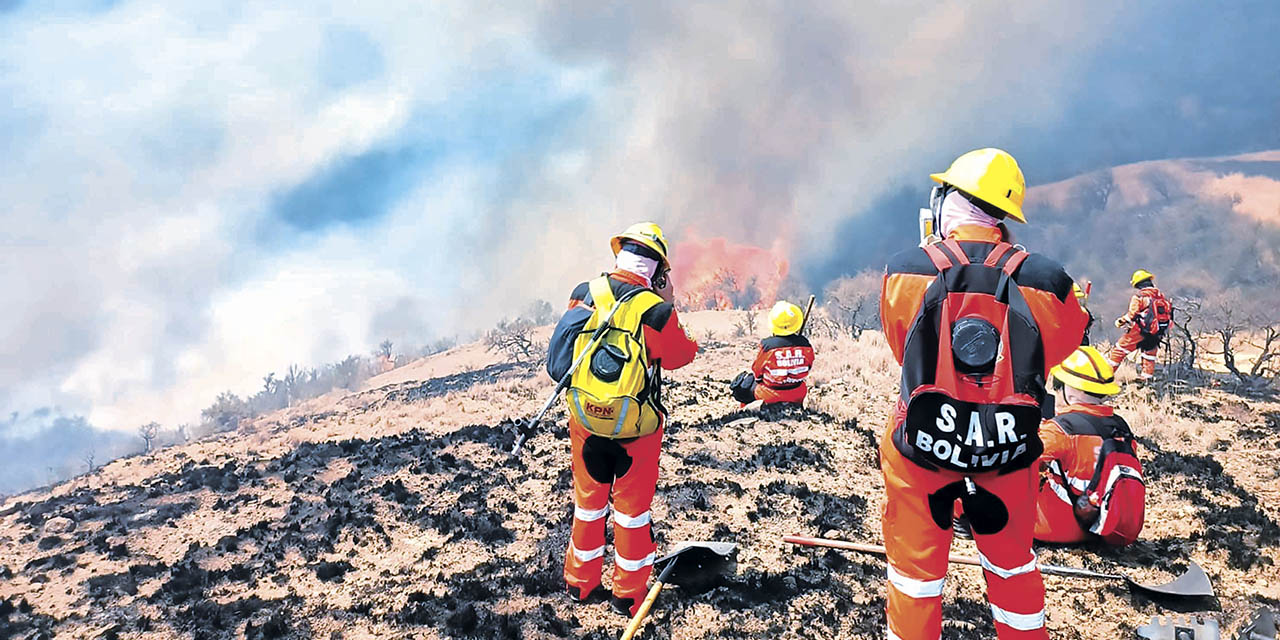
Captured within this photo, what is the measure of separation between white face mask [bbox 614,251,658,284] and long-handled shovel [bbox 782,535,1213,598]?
3239mm

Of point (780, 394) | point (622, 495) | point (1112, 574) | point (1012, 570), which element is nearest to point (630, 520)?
point (622, 495)

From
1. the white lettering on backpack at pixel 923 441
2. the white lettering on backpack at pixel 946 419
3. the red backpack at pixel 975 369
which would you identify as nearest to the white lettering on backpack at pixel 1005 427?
the red backpack at pixel 975 369

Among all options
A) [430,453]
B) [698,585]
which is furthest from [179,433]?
[698,585]

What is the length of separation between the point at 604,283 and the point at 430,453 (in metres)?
6.70

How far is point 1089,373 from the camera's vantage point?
5.82 m

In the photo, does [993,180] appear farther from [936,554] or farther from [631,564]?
[631,564]

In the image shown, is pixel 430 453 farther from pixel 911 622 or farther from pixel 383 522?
pixel 911 622

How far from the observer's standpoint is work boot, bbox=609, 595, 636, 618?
513 centimetres

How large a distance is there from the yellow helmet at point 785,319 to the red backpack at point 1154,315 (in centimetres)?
961

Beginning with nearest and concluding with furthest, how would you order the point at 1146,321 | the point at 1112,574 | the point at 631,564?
the point at 631,564
the point at 1112,574
the point at 1146,321

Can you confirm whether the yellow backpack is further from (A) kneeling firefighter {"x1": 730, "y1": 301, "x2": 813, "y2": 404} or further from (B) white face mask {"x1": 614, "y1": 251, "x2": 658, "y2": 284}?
(A) kneeling firefighter {"x1": 730, "y1": 301, "x2": 813, "y2": 404}

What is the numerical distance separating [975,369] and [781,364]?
26.0 ft

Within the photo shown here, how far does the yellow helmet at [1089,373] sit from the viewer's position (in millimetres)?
Answer: 5789

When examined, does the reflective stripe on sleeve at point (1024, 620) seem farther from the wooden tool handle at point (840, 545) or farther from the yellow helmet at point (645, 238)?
the yellow helmet at point (645, 238)
